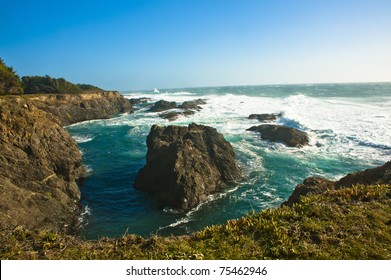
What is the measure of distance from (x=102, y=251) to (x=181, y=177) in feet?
42.4

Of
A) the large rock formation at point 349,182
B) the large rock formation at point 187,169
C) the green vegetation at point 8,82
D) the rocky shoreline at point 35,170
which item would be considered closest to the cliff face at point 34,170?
the rocky shoreline at point 35,170

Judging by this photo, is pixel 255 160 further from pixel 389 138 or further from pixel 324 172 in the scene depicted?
pixel 389 138

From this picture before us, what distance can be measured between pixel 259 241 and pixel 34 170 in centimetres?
1736

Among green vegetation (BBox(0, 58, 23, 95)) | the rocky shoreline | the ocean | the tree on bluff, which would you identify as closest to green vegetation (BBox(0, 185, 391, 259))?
the ocean

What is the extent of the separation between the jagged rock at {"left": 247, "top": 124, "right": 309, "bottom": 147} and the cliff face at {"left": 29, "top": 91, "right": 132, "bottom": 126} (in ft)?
138

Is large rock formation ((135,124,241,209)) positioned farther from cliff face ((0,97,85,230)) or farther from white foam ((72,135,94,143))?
white foam ((72,135,94,143))

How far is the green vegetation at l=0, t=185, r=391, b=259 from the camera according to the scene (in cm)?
608

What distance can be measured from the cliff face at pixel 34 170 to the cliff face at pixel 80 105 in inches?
1279

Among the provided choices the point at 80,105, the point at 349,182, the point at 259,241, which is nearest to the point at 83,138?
the point at 80,105

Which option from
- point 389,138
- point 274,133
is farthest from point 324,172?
point 389,138

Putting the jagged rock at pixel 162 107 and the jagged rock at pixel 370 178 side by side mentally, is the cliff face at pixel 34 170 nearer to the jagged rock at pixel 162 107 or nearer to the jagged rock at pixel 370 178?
the jagged rock at pixel 370 178
